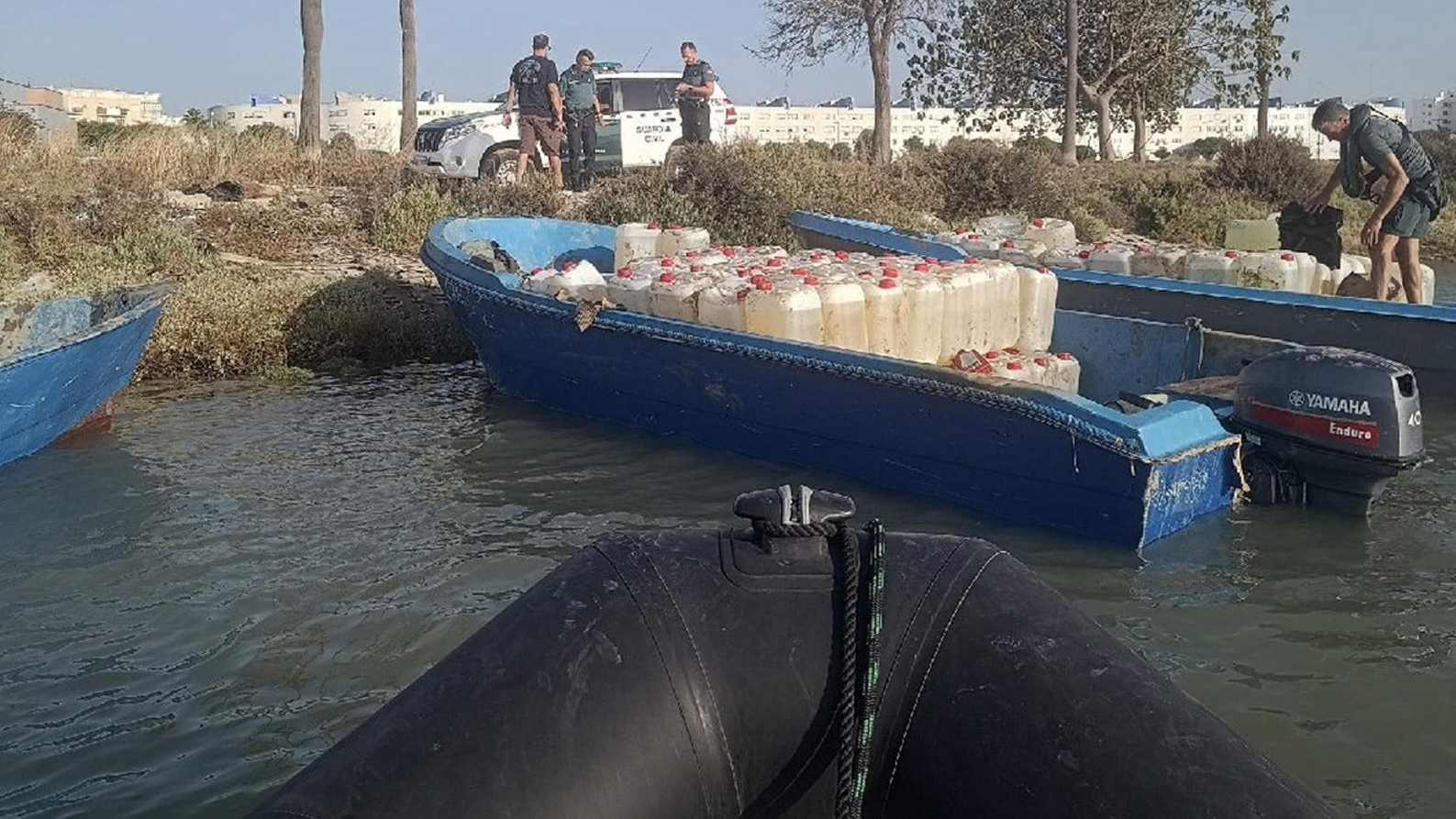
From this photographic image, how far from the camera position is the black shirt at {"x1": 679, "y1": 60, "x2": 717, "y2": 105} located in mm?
17844

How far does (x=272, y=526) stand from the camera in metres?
6.41

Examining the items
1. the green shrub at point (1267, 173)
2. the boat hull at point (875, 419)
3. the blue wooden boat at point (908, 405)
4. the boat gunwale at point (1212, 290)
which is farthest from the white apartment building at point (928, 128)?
the boat hull at point (875, 419)

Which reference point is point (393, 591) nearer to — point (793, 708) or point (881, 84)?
point (793, 708)

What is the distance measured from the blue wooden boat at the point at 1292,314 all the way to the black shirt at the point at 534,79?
6119mm

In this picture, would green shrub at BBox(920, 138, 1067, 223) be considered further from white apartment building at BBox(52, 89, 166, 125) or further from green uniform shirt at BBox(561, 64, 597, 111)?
white apartment building at BBox(52, 89, 166, 125)

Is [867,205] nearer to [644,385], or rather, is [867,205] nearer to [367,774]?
[644,385]

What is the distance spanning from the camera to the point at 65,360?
7359 mm

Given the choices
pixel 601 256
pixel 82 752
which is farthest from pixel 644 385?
pixel 82 752

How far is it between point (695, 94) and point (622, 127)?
1630mm

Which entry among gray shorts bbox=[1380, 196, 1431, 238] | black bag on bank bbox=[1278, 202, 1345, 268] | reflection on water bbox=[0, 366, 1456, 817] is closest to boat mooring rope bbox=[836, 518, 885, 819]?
reflection on water bbox=[0, 366, 1456, 817]

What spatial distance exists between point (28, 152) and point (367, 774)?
52.1 ft

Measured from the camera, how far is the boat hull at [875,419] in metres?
5.74

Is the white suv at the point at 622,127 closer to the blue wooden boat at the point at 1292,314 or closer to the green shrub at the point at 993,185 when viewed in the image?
the green shrub at the point at 993,185

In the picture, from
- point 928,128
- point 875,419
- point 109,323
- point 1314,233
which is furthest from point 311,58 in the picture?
point 928,128
